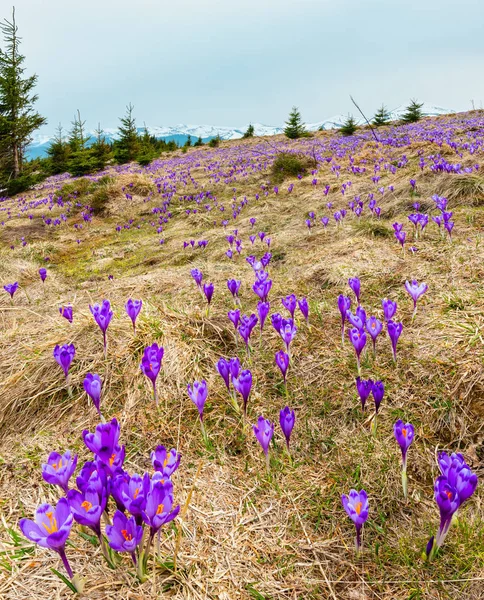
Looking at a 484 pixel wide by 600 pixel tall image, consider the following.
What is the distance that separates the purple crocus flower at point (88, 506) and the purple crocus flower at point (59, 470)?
22cm

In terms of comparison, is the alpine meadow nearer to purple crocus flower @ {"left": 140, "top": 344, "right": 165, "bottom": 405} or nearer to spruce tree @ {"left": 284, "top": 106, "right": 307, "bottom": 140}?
purple crocus flower @ {"left": 140, "top": 344, "right": 165, "bottom": 405}

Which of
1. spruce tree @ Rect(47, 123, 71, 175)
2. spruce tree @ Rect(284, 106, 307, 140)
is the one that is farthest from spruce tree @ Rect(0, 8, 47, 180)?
spruce tree @ Rect(284, 106, 307, 140)

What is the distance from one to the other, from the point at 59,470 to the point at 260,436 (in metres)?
0.99

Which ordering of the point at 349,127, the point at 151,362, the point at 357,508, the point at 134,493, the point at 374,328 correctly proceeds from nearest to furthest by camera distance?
1. the point at 134,493
2. the point at 357,508
3. the point at 151,362
4. the point at 374,328
5. the point at 349,127

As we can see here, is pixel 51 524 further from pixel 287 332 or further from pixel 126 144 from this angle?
pixel 126 144

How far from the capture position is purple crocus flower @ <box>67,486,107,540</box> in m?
1.34

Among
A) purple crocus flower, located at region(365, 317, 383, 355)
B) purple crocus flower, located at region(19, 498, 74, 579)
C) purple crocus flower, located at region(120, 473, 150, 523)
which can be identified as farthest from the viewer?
purple crocus flower, located at region(365, 317, 383, 355)

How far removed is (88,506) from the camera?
140cm

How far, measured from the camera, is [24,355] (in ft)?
10.6

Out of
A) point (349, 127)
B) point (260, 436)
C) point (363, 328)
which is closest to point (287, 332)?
point (363, 328)

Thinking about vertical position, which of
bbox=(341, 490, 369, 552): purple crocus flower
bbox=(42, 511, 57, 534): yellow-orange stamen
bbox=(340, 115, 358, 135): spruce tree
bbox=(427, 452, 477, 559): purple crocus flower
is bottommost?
bbox=(341, 490, 369, 552): purple crocus flower

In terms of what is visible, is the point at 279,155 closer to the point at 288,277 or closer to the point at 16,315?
the point at 288,277

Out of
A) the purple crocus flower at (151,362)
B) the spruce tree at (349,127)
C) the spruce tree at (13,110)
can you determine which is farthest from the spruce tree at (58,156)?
the purple crocus flower at (151,362)

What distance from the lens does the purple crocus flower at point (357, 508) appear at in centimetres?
154
